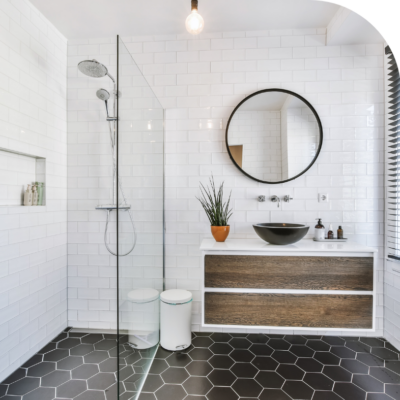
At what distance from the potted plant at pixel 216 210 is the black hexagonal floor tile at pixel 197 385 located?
1.00 meters

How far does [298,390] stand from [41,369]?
5.81ft

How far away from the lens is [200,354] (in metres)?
2.21

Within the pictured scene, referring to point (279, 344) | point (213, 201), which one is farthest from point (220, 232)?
point (279, 344)

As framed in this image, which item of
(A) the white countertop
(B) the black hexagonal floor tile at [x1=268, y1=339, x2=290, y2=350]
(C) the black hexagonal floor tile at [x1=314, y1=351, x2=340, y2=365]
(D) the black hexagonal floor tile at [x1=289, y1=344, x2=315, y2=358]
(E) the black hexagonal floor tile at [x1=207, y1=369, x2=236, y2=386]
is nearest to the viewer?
(E) the black hexagonal floor tile at [x1=207, y1=369, x2=236, y2=386]

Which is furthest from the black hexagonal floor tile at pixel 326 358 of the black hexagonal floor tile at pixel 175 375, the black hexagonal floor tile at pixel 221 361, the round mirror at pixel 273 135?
the round mirror at pixel 273 135

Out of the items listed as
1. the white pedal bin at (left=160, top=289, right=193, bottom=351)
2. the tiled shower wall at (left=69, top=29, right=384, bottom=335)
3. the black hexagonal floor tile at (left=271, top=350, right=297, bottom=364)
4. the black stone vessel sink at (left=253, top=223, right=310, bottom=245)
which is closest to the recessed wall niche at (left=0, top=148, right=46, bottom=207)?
the tiled shower wall at (left=69, top=29, right=384, bottom=335)

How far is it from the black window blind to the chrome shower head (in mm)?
2399

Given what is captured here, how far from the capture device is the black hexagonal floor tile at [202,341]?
7.70 feet

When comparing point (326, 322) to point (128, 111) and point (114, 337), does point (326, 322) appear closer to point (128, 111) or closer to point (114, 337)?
point (114, 337)

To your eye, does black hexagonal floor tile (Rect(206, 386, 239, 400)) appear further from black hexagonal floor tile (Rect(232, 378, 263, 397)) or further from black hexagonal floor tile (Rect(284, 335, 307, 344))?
black hexagonal floor tile (Rect(284, 335, 307, 344))

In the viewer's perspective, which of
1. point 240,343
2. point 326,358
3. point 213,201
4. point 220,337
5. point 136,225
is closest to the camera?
point 136,225

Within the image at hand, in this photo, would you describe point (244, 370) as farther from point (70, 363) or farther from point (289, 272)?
point (70, 363)

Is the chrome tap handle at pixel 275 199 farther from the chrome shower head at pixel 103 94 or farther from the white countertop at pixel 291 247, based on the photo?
the chrome shower head at pixel 103 94

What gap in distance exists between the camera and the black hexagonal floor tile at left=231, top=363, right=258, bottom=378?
195 centimetres
